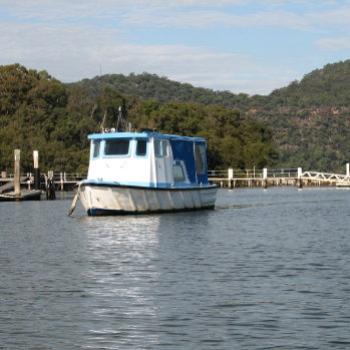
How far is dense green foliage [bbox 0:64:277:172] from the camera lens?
120 metres

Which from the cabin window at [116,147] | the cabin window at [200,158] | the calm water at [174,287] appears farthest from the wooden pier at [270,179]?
the calm water at [174,287]

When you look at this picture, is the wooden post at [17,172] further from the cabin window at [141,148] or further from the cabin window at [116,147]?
the cabin window at [141,148]

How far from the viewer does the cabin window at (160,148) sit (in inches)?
2141

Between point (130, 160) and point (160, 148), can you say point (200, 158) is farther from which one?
point (130, 160)

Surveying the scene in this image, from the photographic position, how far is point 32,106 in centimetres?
12850

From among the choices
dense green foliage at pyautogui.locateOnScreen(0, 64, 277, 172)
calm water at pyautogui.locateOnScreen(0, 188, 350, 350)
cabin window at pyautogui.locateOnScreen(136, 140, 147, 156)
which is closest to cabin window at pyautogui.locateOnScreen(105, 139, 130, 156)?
cabin window at pyautogui.locateOnScreen(136, 140, 147, 156)

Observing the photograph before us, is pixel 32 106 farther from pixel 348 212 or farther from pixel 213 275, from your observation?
pixel 213 275

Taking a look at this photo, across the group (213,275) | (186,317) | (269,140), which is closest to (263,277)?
(213,275)

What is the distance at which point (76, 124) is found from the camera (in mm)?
130625

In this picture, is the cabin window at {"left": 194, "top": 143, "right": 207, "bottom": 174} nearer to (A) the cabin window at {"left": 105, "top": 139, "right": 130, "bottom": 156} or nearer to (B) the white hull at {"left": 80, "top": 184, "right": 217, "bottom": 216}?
(B) the white hull at {"left": 80, "top": 184, "right": 217, "bottom": 216}

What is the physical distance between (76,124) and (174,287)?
105m

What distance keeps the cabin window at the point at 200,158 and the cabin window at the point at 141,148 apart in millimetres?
7238

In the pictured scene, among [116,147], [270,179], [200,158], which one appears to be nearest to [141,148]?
[116,147]

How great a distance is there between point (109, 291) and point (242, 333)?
6.10 meters
